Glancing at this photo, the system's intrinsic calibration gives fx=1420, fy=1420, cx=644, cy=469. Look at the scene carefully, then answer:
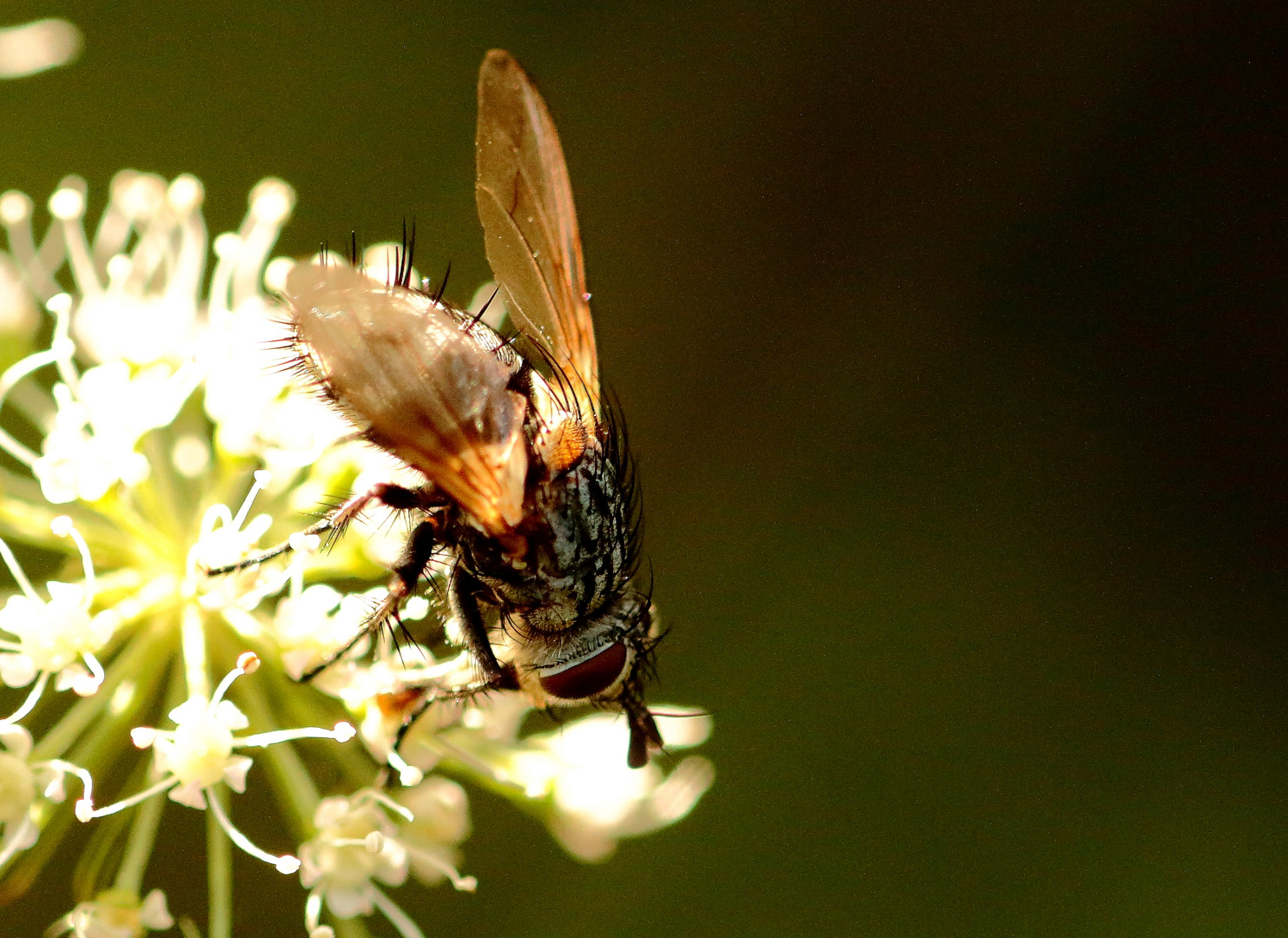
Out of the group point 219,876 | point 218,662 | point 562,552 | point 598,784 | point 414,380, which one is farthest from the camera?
point 598,784

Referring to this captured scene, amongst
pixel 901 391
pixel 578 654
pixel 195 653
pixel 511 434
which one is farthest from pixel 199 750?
pixel 901 391

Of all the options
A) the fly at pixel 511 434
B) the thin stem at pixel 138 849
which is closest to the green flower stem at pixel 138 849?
the thin stem at pixel 138 849

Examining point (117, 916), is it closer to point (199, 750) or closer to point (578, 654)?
point (199, 750)

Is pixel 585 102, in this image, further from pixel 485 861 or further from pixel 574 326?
pixel 485 861

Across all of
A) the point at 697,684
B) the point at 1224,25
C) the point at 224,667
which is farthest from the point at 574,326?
the point at 1224,25

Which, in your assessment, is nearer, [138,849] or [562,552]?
[562,552]

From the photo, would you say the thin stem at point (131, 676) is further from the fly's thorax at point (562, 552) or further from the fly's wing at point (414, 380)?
the fly's wing at point (414, 380)
